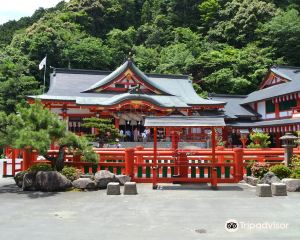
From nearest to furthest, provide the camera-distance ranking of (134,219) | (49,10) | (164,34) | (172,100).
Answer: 1. (134,219)
2. (172,100)
3. (164,34)
4. (49,10)

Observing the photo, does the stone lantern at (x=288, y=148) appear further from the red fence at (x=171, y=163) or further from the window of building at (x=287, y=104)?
the window of building at (x=287, y=104)

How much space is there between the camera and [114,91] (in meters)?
32.9

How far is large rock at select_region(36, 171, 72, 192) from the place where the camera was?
40.3 feet

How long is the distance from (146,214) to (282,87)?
28210mm

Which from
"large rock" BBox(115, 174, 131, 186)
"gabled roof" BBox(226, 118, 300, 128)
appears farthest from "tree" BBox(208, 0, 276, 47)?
"large rock" BBox(115, 174, 131, 186)

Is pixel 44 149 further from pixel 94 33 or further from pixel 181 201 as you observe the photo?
pixel 94 33

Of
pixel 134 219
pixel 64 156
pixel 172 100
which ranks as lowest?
pixel 134 219

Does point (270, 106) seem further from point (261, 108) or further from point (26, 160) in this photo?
point (26, 160)

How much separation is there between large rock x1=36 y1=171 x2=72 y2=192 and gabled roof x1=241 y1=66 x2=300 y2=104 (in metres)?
22.8

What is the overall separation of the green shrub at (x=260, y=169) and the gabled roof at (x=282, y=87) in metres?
18.1

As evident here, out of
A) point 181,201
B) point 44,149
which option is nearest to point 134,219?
point 181,201

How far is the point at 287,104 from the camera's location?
32.8 metres

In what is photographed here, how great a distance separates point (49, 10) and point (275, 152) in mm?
78713

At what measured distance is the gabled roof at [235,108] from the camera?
36875mm
